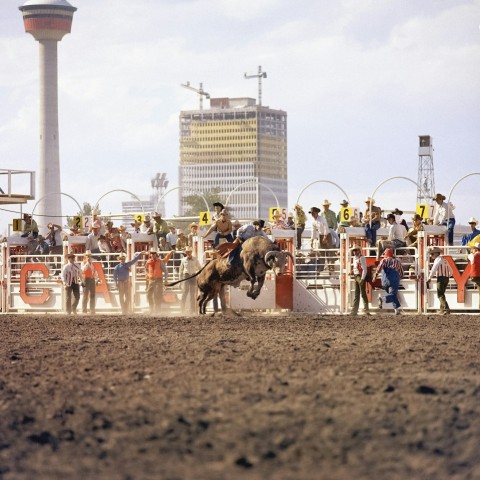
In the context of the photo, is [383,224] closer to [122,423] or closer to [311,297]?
[311,297]

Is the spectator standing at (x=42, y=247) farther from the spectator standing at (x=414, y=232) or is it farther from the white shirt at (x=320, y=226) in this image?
the spectator standing at (x=414, y=232)

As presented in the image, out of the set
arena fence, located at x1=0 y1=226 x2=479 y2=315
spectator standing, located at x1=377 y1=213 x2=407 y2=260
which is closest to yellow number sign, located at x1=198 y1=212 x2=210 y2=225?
arena fence, located at x1=0 y1=226 x2=479 y2=315

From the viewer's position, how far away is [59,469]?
843 centimetres

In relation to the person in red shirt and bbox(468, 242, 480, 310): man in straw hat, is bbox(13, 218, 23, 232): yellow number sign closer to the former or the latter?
the person in red shirt

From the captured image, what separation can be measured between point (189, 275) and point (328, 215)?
3981 mm

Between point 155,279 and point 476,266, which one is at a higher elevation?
point 476,266

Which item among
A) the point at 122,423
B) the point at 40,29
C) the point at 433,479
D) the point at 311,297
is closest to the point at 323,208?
the point at 311,297

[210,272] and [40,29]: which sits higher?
[40,29]

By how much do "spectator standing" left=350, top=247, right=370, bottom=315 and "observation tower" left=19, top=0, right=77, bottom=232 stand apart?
11647cm

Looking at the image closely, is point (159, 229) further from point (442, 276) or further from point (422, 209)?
point (442, 276)

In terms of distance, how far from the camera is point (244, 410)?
34.7ft

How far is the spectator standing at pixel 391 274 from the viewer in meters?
27.6

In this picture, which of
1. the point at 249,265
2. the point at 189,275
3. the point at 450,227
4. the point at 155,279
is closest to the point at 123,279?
the point at 155,279

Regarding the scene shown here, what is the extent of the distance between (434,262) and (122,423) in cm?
1849
